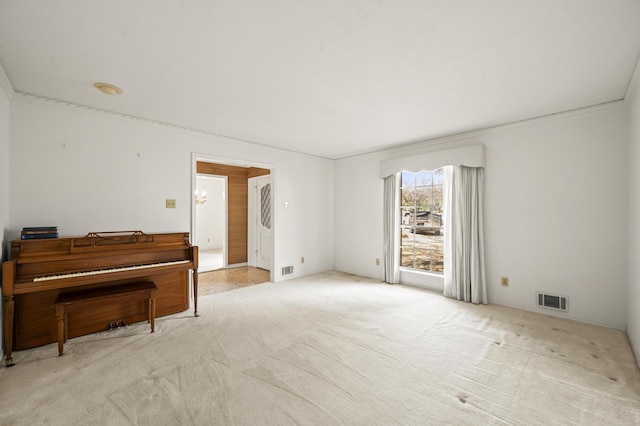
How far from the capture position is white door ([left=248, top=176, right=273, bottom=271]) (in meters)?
6.14

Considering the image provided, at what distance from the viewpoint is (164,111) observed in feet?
10.6

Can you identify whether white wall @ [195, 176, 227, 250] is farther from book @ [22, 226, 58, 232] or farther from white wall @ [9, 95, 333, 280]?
book @ [22, 226, 58, 232]

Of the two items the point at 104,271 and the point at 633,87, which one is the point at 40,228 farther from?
the point at 633,87

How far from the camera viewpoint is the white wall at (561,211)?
305cm

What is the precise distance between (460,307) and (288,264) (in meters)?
2.94

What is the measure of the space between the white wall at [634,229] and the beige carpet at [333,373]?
234mm

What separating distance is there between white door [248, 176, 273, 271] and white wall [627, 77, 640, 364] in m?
5.29

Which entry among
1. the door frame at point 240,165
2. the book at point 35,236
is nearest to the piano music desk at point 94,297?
the book at point 35,236

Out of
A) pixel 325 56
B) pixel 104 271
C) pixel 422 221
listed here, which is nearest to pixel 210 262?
pixel 104 271

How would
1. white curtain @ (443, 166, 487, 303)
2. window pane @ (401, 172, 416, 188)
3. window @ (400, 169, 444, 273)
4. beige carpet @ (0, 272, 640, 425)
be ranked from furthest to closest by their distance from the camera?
1. window pane @ (401, 172, 416, 188)
2. window @ (400, 169, 444, 273)
3. white curtain @ (443, 166, 487, 303)
4. beige carpet @ (0, 272, 640, 425)

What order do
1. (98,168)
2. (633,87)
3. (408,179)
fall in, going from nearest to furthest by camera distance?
1. (633,87)
2. (98,168)
3. (408,179)

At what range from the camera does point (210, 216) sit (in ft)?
31.2

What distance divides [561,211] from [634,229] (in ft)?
2.40

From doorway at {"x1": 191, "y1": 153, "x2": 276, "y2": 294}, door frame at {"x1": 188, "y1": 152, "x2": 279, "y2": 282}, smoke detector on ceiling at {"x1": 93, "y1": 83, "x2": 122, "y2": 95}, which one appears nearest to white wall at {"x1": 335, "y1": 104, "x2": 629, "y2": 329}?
door frame at {"x1": 188, "y1": 152, "x2": 279, "y2": 282}
